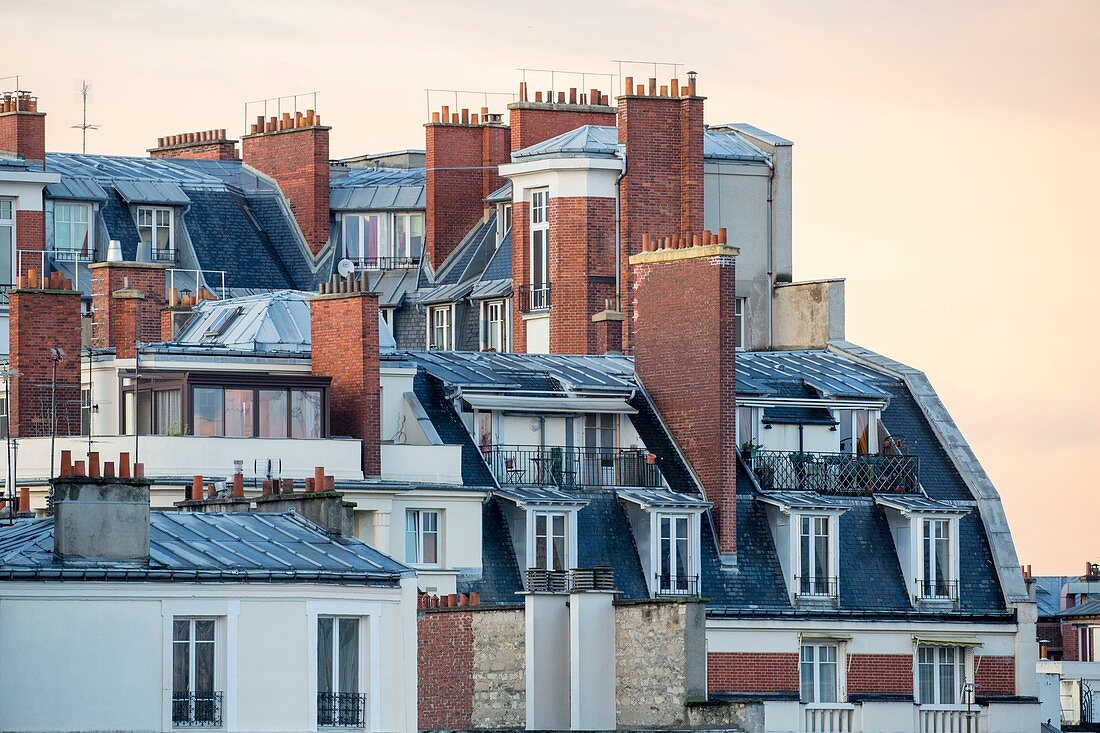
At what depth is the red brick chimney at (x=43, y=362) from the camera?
74062 millimetres

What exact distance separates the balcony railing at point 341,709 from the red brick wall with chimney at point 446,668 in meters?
9.93

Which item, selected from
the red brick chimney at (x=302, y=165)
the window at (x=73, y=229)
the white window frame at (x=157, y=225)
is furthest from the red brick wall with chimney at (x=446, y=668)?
the red brick chimney at (x=302, y=165)

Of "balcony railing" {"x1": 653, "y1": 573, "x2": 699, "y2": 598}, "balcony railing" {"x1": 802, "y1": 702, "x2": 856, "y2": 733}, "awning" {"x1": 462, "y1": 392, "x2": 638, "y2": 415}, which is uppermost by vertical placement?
"awning" {"x1": 462, "y1": 392, "x2": 638, "y2": 415}

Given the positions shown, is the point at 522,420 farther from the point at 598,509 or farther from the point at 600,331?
the point at 600,331

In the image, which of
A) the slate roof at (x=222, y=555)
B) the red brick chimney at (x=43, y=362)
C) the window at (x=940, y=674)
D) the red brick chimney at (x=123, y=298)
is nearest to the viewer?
the slate roof at (x=222, y=555)

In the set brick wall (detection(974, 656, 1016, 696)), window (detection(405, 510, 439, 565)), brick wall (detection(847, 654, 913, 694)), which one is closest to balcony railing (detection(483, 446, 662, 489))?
window (detection(405, 510, 439, 565))

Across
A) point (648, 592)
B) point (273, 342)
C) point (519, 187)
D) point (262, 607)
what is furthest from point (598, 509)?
point (262, 607)

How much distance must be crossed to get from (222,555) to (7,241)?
43382mm

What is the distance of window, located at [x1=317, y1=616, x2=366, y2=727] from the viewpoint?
5072 cm

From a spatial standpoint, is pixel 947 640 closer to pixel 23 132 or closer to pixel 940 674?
pixel 940 674

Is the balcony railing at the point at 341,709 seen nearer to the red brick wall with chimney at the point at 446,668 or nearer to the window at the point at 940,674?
the red brick wall with chimney at the point at 446,668

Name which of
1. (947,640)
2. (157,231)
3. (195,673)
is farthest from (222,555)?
(157,231)

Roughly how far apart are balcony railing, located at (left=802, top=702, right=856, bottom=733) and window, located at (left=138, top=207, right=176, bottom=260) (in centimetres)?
3013

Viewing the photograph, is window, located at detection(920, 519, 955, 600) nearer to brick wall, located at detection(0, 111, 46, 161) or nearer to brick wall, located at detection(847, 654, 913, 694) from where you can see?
brick wall, located at detection(847, 654, 913, 694)
